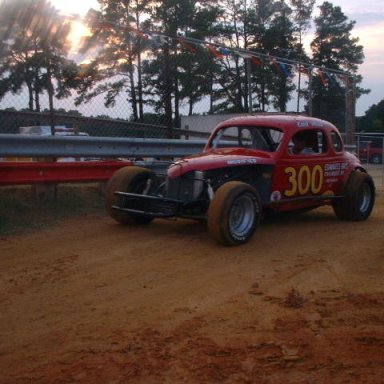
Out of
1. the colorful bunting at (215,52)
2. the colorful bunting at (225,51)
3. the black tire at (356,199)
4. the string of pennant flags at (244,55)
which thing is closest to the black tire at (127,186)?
the string of pennant flags at (244,55)

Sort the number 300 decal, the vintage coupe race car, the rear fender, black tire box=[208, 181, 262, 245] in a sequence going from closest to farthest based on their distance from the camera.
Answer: black tire box=[208, 181, 262, 245] < the vintage coupe race car < the rear fender < the number 300 decal

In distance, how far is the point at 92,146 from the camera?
9336mm

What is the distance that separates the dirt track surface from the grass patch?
0.63 meters

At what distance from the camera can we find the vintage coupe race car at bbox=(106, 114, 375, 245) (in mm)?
7125

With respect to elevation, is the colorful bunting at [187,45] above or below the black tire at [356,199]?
above

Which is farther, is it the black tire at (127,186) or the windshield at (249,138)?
the windshield at (249,138)

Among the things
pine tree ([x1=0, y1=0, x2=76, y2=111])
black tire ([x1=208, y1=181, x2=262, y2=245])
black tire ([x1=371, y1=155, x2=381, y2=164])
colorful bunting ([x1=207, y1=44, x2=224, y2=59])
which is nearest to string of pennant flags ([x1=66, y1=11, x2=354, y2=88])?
colorful bunting ([x1=207, y1=44, x2=224, y2=59])

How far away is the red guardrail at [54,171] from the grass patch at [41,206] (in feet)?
1.18

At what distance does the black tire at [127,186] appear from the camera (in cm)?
789

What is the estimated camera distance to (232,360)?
3730mm

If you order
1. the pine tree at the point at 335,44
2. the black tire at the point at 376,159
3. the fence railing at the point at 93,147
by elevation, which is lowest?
the black tire at the point at 376,159

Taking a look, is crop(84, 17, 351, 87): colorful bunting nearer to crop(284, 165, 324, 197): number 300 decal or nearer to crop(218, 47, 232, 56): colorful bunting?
crop(218, 47, 232, 56): colorful bunting

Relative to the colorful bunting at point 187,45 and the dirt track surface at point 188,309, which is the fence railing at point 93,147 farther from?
the colorful bunting at point 187,45

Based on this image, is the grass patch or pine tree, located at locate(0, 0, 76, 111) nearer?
the grass patch
